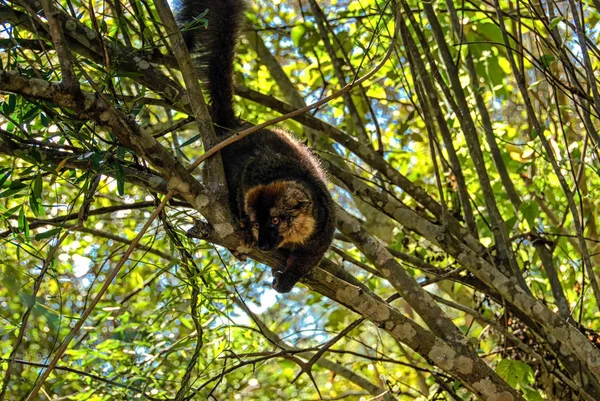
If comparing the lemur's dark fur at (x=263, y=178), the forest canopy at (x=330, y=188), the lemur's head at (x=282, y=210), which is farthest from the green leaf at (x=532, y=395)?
the lemur's head at (x=282, y=210)

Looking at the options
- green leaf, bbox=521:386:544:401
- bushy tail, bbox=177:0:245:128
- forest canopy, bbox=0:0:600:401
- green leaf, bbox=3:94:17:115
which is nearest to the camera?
green leaf, bbox=3:94:17:115

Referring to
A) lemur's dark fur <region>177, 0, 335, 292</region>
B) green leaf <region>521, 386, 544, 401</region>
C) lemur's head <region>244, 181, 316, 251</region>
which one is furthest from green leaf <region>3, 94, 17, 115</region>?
green leaf <region>521, 386, 544, 401</region>

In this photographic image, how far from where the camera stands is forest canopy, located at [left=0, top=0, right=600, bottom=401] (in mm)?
2635

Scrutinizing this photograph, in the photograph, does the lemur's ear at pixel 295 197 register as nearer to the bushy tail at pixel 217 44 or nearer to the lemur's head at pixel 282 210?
the lemur's head at pixel 282 210

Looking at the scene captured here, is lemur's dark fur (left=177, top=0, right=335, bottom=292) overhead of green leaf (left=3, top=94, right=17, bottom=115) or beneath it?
overhead

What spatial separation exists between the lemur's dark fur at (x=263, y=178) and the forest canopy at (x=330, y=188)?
0.15 m

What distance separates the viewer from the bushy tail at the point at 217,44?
3.87 meters

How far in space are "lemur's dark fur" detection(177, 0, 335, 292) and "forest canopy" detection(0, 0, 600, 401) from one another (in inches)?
6.0

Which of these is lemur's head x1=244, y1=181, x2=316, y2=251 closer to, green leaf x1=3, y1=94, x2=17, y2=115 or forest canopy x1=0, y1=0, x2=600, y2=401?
forest canopy x1=0, y1=0, x2=600, y2=401

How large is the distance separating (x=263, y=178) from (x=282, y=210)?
218mm

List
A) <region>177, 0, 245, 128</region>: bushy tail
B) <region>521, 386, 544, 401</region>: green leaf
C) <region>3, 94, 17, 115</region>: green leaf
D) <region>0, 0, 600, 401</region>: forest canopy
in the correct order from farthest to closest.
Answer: <region>177, 0, 245, 128</region>: bushy tail → <region>521, 386, 544, 401</region>: green leaf → <region>0, 0, 600, 401</region>: forest canopy → <region>3, 94, 17, 115</region>: green leaf

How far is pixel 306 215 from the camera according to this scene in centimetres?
380

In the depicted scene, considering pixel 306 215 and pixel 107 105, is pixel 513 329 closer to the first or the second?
pixel 306 215

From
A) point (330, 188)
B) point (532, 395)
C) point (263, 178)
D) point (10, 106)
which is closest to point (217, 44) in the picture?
point (263, 178)
